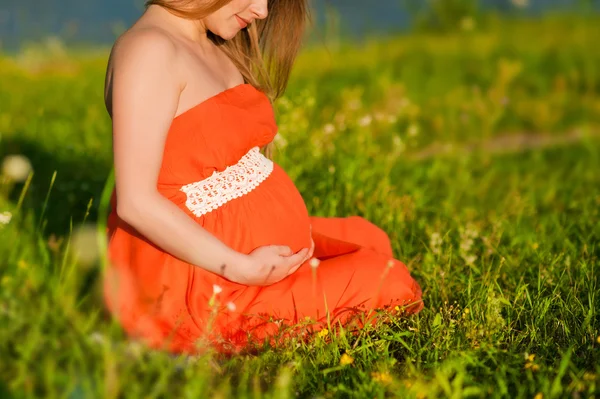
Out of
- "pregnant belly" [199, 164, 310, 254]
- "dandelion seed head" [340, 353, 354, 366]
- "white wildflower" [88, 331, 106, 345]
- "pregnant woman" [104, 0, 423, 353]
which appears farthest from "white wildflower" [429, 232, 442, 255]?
"white wildflower" [88, 331, 106, 345]

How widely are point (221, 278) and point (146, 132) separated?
49 cm

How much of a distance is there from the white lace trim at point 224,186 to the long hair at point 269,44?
0.40m

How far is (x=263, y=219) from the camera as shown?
2.29 metres

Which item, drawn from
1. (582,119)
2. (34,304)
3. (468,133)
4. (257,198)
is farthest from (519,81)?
(34,304)

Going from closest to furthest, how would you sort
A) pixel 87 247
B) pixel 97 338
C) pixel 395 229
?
pixel 97 338 → pixel 87 247 → pixel 395 229

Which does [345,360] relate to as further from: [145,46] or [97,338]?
[145,46]

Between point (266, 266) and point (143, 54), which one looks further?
point (266, 266)

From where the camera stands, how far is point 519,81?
6898mm

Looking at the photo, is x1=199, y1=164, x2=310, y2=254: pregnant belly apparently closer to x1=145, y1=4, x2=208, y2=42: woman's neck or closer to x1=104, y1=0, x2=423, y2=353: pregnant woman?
x1=104, y1=0, x2=423, y2=353: pregnant woman

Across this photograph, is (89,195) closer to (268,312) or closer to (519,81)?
(268,312)

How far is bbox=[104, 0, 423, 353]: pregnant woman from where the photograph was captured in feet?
6.60

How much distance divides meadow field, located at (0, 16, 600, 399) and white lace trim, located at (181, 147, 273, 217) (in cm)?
27

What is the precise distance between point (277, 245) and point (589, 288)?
1.11 m

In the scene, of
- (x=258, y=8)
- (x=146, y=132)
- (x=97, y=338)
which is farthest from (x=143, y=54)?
(x=97, y=338)
